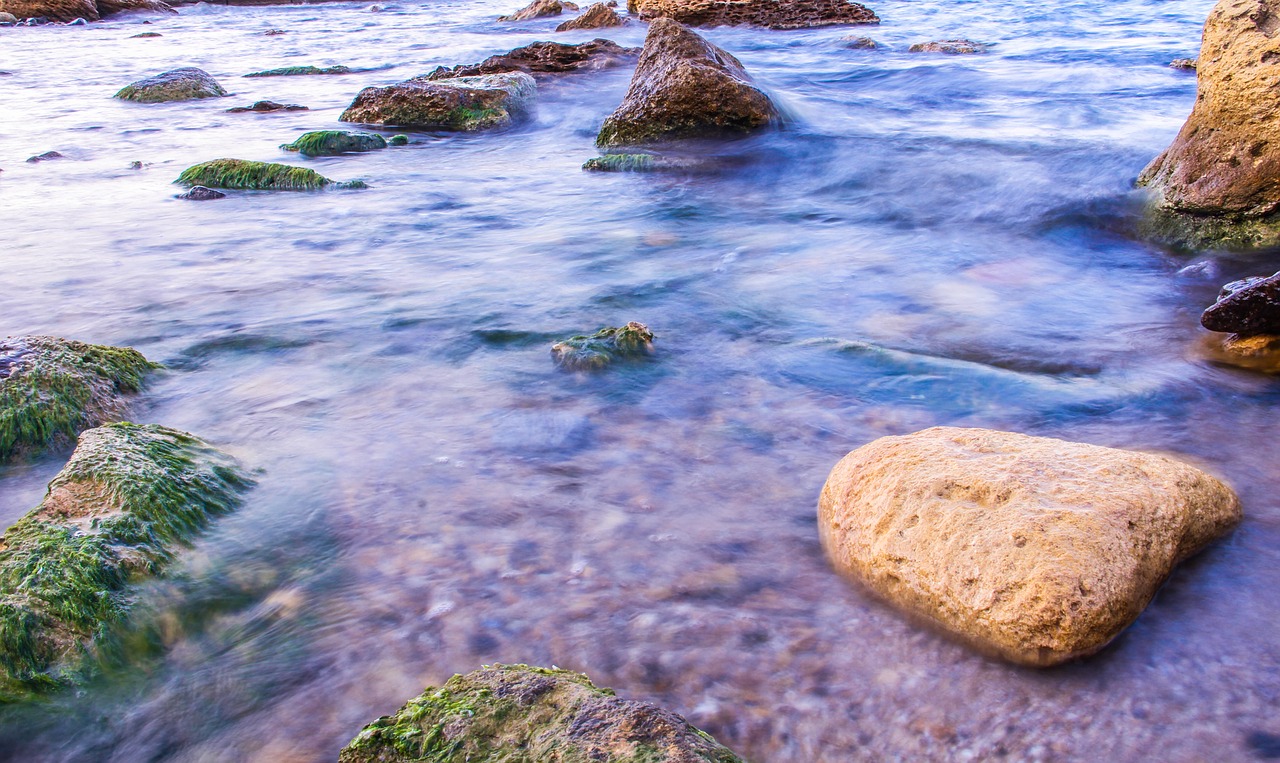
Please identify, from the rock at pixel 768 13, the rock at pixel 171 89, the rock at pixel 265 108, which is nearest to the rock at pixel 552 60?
the rock at pixel 265 108

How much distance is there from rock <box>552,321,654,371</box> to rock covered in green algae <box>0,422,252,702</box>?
1437mm

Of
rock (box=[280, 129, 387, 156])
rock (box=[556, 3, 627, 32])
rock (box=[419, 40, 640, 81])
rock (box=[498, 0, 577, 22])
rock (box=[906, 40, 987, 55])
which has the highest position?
rock (box=[498, 0, 577, 22])

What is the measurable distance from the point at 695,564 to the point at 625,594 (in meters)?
0.24

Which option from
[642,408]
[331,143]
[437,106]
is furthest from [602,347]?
[437,106]

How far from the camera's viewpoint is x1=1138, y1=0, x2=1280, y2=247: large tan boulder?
5.04 meters

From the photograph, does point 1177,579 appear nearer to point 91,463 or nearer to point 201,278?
point 91,463

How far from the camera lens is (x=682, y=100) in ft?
27.0

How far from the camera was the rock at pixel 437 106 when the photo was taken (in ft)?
32.3

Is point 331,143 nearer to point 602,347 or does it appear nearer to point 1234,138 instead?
point 602,347

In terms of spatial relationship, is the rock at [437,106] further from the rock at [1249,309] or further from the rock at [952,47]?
the rock at [1249,309]

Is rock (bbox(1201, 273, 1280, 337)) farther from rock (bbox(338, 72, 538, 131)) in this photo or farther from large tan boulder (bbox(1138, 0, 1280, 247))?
rock (bbox(338, 72, 538, 131))

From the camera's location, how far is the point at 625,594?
96.1 inches

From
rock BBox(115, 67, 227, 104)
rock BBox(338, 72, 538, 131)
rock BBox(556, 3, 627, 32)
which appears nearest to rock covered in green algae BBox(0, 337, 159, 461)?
rock BBox(338, 72, 538, 131)

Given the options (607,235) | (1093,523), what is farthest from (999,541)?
(607,235)
